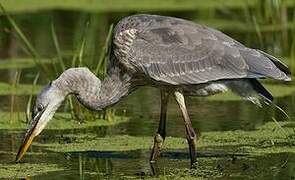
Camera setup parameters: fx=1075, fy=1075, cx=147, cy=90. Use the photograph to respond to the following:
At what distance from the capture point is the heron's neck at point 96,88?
25.4ft

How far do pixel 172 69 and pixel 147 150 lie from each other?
71 cm

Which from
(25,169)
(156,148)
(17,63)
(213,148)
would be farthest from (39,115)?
(17,63)

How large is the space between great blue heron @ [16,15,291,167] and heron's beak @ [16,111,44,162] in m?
0.18

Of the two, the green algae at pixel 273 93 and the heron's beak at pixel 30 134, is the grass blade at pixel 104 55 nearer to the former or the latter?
the heron's beak at pixel 30 134

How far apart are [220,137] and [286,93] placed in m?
1.94

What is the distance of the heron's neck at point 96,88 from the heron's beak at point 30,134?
0.33 metres

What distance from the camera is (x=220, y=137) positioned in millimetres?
8398

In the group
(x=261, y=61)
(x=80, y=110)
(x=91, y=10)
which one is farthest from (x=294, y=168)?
(x=91, y=10)

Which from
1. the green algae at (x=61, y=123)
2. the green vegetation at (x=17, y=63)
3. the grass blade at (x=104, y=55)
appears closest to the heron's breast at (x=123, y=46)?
the grass blade at (x=104, y=55)

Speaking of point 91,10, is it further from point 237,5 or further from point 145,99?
point 145,99

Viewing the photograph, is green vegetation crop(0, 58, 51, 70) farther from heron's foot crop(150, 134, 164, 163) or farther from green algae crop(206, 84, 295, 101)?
heron's foot crop(150, 134, 164, 163)

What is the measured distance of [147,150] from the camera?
26.6ft

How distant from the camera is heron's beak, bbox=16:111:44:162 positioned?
7.52m

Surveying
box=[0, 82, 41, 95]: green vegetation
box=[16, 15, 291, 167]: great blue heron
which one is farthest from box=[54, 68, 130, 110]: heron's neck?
box=[0, 82, 41, 95]: green vegetation
